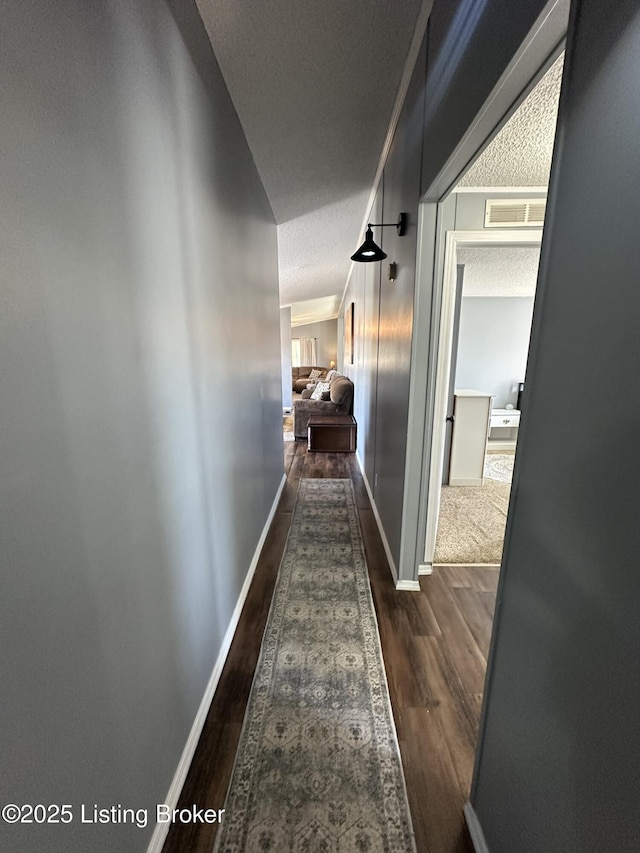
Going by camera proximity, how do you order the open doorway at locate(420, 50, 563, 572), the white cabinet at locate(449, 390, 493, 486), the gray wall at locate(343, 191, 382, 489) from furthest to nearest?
the white cabinet at locate(449, 390, 493, 486)
the gray wall at locate(343, 191, 382, 489)
the open doorway at locate(420, 50, 563, 572)

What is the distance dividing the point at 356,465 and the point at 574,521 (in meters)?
4.01

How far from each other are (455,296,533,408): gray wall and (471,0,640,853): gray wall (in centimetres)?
501

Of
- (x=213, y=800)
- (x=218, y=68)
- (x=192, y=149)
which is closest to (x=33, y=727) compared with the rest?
(x=213, y=800)

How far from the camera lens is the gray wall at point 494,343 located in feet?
17.6

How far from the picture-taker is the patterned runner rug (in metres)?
1.09

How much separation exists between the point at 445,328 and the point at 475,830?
203cm

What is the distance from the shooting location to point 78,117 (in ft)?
2.43

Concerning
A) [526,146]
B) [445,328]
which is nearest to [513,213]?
[526,146]

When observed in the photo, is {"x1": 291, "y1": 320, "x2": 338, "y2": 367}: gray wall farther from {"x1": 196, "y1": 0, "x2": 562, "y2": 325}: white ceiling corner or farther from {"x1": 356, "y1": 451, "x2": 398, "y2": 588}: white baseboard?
{"x1": 196, "y1": 0, "x2": 562, "y2": 325}: white ceiling corner

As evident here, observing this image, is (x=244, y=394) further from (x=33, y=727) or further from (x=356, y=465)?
(x=356, y=465)

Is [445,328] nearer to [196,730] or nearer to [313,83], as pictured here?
[313,83]

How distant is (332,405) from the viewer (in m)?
5.48

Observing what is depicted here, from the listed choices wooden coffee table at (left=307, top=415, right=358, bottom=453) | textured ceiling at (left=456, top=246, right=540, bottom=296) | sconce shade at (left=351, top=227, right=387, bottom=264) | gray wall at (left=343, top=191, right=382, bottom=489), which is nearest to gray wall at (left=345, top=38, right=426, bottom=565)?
gray wall at (left=343, top=191, right=382, bottom=489)

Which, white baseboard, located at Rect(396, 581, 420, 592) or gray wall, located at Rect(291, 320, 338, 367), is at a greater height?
gray wall, located at Rect(291, 320, 338, 367)
